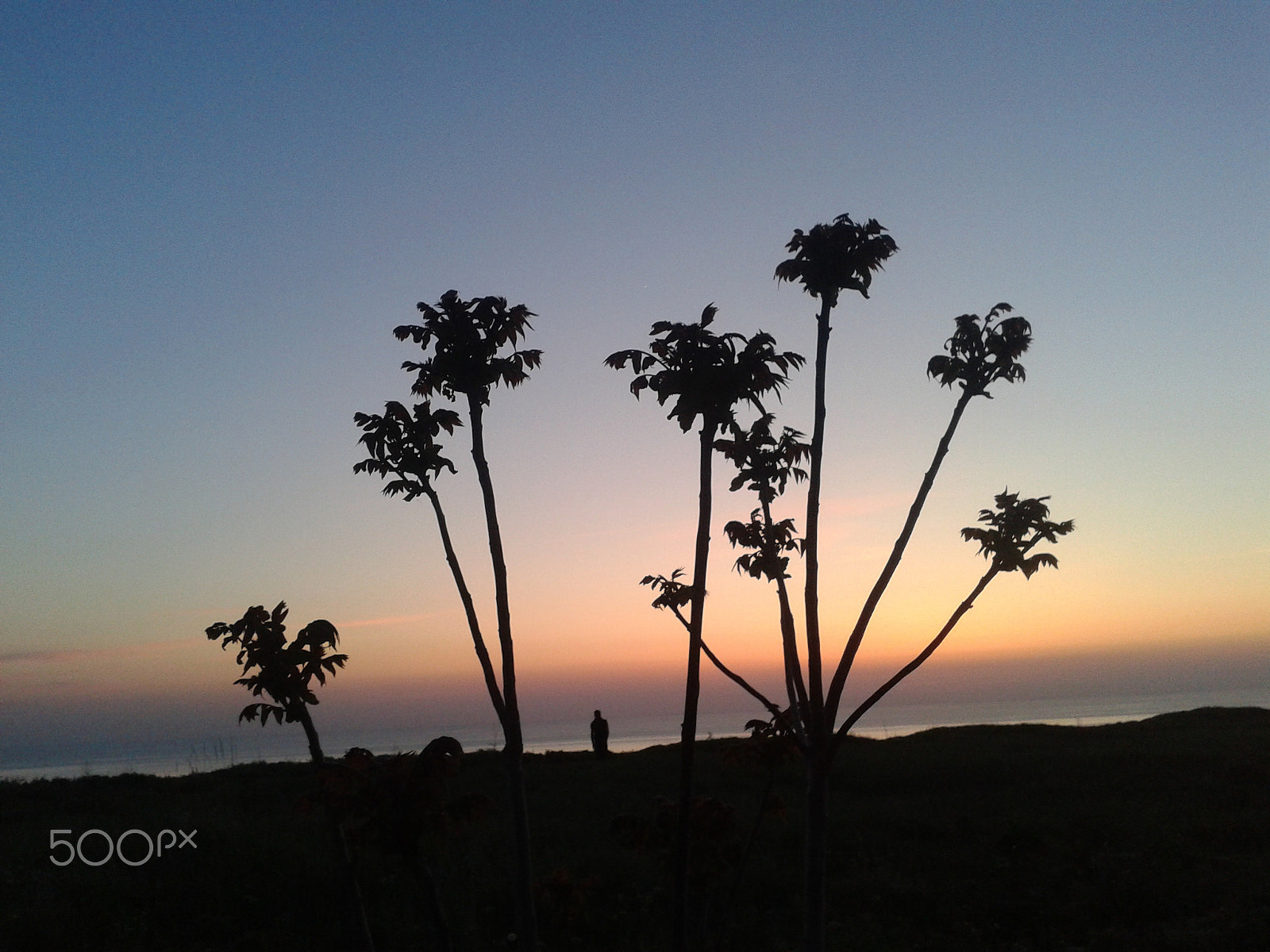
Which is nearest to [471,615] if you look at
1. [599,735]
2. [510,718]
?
[510,718]

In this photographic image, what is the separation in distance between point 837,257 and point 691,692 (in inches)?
198

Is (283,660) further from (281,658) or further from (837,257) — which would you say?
(837,257)

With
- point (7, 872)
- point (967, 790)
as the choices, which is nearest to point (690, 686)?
point (7, 872)

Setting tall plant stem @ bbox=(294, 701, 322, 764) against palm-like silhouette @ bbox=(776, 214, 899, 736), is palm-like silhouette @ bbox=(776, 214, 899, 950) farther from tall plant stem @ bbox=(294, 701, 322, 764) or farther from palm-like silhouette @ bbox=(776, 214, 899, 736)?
tall plant stem @ bbox=(294, 701, 322, 764)

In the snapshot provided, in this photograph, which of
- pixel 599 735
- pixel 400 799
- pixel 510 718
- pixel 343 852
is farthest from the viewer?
pixel 599 735

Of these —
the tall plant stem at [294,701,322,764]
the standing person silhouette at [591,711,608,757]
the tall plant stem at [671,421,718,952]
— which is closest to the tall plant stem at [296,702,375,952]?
the tall plant stem at [294,701,322,764]

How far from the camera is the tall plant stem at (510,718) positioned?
11250 mm

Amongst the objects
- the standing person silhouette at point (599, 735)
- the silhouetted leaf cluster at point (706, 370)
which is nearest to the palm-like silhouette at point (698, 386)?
the silhouetted leaf cluster at point (706, 370)

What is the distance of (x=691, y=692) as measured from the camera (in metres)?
10.8

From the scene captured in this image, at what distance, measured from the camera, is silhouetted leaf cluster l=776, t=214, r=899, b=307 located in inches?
411

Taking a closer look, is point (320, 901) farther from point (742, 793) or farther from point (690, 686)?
point (742, 793)

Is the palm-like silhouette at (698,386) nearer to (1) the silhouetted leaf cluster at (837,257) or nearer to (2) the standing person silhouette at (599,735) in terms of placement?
(1) the silhouetted leaf cluster at (837,257)

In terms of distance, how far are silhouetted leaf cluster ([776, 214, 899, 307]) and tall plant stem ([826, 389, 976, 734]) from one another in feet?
5.88

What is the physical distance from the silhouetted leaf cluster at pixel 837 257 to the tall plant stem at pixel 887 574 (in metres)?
1.79
